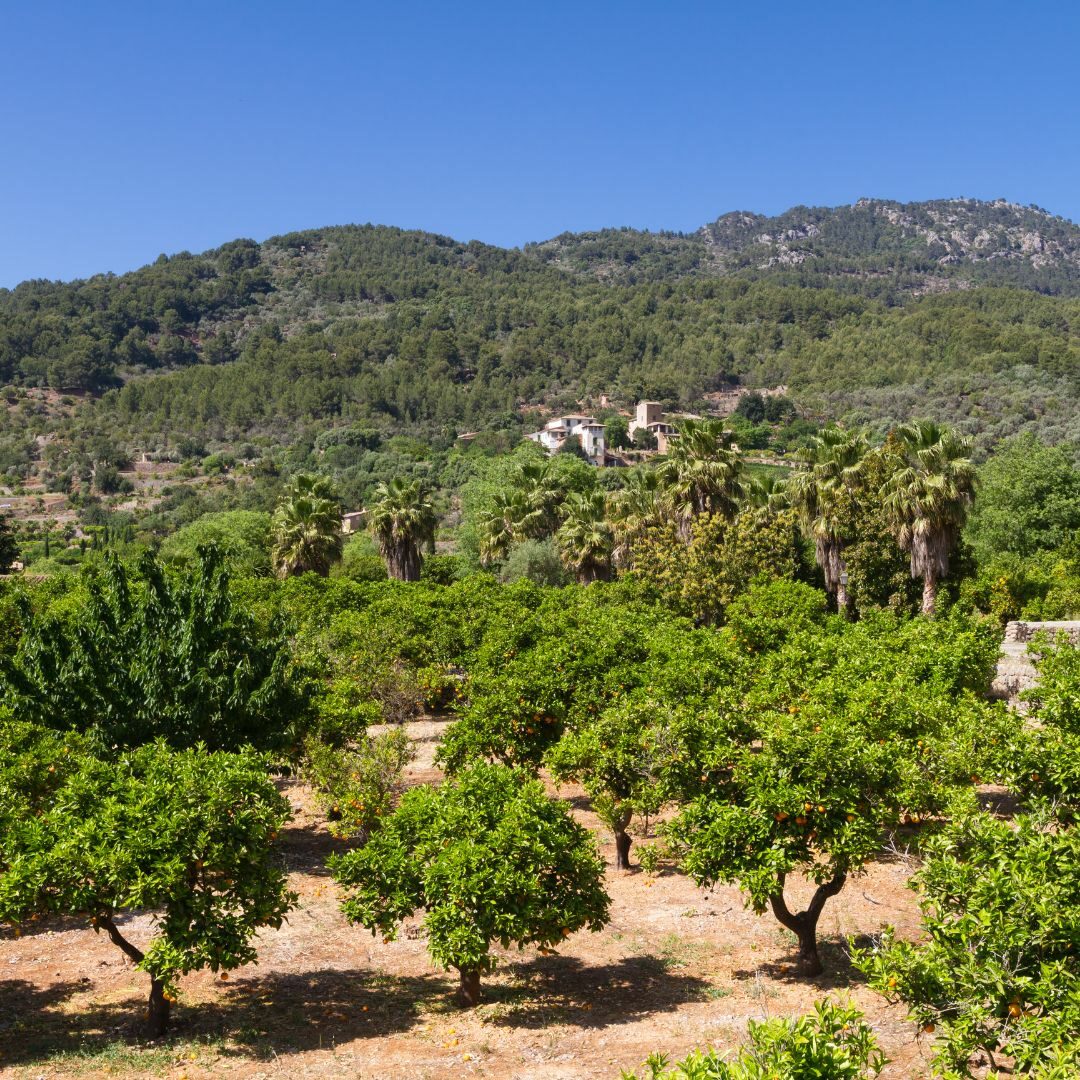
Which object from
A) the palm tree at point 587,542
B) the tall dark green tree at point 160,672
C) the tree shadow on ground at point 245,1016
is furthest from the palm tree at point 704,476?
the tree shadow on ground at point 245,1016

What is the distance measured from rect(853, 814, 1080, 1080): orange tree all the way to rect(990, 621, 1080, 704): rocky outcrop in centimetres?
1517

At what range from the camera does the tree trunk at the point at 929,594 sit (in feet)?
108

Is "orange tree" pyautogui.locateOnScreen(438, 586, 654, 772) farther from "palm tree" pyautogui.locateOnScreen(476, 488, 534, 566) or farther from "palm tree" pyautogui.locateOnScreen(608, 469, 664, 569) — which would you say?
"palm tree" pyautogui.locateOnScreen(476, 488, 534, 566)

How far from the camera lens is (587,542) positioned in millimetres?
41625

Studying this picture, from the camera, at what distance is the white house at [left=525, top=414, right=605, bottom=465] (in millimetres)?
131500

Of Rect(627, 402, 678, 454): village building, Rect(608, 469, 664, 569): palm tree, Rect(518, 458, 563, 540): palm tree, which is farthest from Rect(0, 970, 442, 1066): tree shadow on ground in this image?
Rect(627, 402, 678, 454): village building

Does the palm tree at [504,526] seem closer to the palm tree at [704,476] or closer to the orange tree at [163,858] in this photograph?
the palm tree at [704,476]

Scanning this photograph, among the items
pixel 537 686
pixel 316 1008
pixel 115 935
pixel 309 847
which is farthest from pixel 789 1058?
pixel 309 847

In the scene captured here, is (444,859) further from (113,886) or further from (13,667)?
(13,667)

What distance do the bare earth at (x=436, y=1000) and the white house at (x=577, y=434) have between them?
109 m

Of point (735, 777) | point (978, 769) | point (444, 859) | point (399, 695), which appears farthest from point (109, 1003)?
point (399, 695)

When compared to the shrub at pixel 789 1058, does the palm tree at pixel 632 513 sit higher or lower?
higher

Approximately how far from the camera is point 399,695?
2611cm

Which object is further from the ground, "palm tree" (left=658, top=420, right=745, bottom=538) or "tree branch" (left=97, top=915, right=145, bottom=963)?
"palm tree" (left=658, top=420, right=745, bottom=538)
